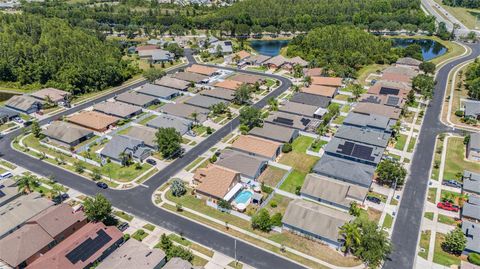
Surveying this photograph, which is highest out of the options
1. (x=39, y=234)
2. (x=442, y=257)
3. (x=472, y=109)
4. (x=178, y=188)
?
(x=472, y=109)

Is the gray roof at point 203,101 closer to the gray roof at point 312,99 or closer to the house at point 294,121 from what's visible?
the house at point 294,121

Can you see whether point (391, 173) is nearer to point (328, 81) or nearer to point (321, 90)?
point (321, 90)

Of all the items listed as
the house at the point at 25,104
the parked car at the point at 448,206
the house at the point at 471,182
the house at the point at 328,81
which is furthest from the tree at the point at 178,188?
the house at the point at 328,81

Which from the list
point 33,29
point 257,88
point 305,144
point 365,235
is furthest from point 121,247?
point 33,29

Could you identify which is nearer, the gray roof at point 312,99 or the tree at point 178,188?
the tree at point 178,188

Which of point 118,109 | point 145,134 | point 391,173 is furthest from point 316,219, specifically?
point 118,109

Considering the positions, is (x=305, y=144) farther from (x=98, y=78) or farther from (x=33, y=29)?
(x=33, y=29)
